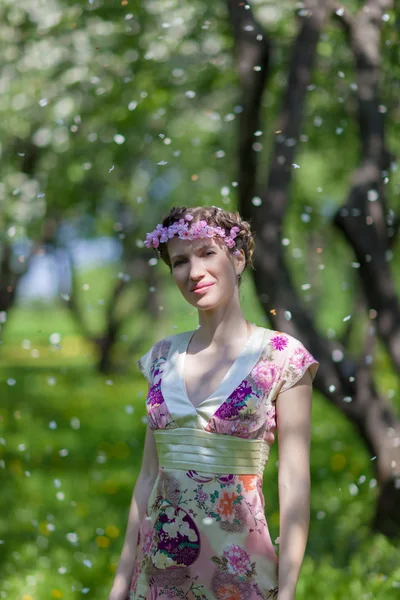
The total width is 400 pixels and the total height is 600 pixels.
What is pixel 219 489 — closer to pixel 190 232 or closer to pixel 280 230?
pixel 190 232

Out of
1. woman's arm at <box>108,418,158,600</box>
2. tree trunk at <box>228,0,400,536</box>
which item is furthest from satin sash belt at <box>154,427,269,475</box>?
tree trunk at <box>228,0,400,536</box>

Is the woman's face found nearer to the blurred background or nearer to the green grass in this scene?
the blurred background

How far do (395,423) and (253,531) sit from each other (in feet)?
7.95

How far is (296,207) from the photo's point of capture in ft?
33.0

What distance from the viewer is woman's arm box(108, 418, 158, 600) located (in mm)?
2095

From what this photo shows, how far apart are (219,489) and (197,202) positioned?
9.24 m

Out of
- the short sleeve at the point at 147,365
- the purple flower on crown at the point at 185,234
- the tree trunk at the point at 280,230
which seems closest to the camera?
the purple flower on crown at the point at 185,234

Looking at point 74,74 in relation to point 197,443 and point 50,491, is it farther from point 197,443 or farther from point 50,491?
point 197,443

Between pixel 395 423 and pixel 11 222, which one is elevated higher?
pixel 395 423

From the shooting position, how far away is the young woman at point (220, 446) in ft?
6.30

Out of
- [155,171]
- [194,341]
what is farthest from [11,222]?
[194,341]

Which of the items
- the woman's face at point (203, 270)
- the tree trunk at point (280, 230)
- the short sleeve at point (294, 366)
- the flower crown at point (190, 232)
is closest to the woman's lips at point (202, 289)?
the woman's face at point (203, 270)

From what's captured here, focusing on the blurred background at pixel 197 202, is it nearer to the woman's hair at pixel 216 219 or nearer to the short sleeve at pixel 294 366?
the woman's hair at pixel 216 219

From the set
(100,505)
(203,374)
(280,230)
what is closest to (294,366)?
(203,374)
